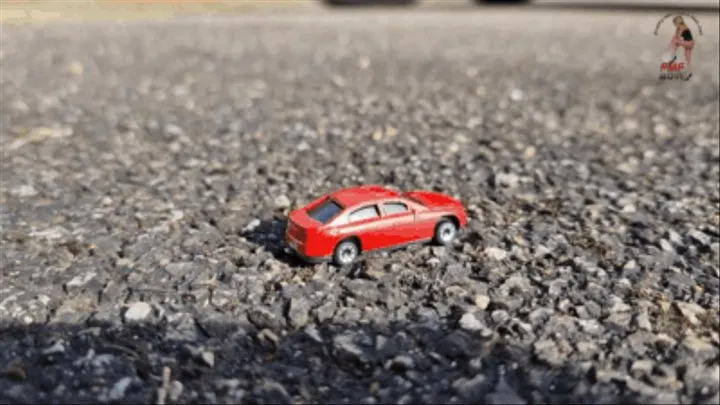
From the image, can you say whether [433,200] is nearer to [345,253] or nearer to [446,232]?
[446,232]

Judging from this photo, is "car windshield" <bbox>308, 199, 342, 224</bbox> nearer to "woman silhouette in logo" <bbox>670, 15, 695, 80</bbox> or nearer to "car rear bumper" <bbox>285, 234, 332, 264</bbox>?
"car rear bumper" <bbox>285, 234, 332, 264</bbox>

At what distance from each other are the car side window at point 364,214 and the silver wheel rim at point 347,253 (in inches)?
13.3

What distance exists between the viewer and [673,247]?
32.1ft

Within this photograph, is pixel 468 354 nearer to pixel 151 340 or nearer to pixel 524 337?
pixel 524 337

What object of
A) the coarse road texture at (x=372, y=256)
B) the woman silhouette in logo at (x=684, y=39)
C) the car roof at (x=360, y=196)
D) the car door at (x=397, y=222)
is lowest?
the coarse road texture at (x=372, y=256)

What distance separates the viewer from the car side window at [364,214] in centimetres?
879

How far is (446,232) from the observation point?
9.54 metres

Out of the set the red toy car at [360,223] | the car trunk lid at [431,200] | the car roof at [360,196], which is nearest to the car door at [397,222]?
the red toy car at [360,223]

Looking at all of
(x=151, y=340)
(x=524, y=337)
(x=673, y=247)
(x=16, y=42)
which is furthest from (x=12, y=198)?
(x=16, y=42)

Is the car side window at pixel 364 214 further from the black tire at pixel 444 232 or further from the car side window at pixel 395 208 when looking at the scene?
the black tire at pixel 444 232

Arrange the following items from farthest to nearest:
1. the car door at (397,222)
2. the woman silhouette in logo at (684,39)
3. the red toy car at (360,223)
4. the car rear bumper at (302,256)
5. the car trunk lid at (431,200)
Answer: the woman silhouette in logo at (684,39), the car trunk lid at (431,200), the car door at (397,222), the car rear bumper at (302,256), the red toy car at (360,223)

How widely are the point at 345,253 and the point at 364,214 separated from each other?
1.75 ft

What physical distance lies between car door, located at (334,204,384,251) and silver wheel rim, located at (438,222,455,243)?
882 millimetres

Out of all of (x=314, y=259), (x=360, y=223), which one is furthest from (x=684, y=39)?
(x=314, y=259)
